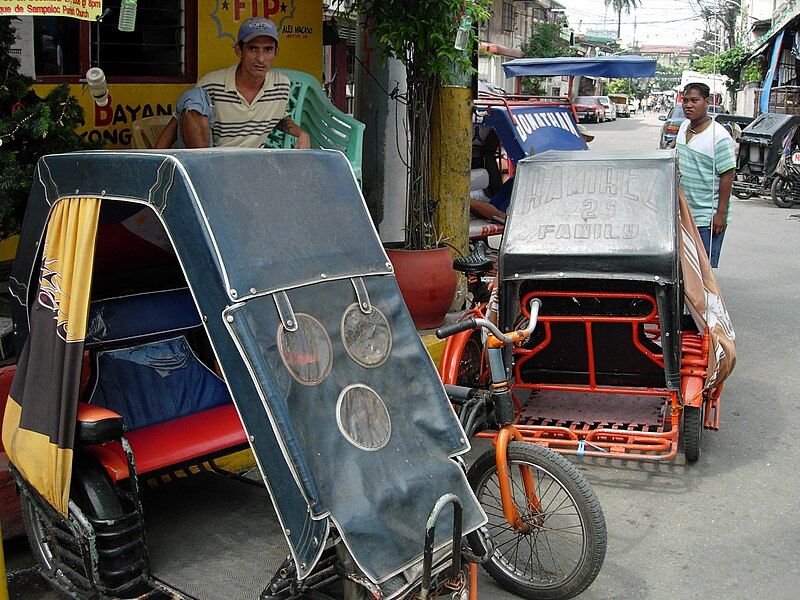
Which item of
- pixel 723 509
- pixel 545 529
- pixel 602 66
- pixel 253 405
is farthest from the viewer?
pixel 602 66

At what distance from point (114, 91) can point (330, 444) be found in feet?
14.1

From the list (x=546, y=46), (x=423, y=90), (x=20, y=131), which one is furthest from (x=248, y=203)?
(x=546, y=46)

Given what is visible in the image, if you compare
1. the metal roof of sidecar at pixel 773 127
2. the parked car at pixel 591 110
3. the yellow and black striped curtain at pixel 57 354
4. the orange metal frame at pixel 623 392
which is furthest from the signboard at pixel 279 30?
the parked car at pixel 591 110

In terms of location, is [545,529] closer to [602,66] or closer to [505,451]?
[505,451]

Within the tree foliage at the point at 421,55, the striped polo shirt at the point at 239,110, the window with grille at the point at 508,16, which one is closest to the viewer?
the striped polo shirt at the point at 239,110

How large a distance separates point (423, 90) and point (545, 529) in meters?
3.82

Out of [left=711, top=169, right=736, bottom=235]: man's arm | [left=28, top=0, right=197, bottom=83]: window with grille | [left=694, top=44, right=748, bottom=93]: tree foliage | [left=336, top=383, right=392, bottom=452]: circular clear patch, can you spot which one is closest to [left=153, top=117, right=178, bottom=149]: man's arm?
[left=28, top=0, right=197, bottom=83]: window with grille

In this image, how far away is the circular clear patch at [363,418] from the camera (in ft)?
9.84

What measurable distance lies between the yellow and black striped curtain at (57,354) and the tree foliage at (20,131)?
108 cm

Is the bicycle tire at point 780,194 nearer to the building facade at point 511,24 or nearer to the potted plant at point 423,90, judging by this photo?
the potted plant at point 423,90

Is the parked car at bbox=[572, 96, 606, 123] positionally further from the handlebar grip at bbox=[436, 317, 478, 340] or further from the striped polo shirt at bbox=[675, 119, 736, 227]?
the handlebar grip at bbox=[436, 317, 478, 340]

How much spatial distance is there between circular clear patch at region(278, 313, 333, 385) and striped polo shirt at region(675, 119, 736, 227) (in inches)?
179

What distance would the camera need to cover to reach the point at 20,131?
4.45 m

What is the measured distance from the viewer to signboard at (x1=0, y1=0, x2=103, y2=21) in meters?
3.26
